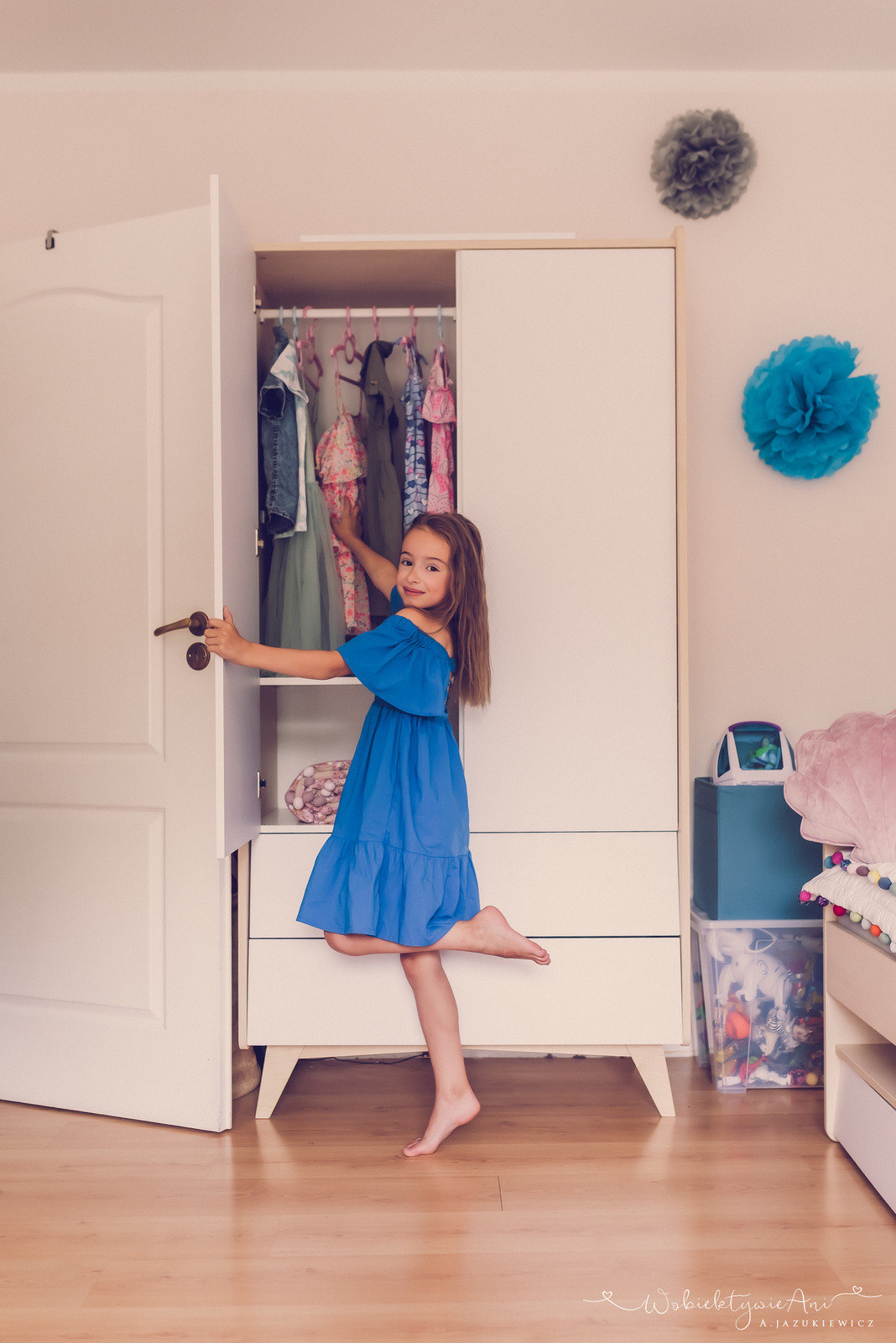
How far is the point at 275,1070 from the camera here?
1.96 metres

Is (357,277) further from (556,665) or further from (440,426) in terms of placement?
(556,665)

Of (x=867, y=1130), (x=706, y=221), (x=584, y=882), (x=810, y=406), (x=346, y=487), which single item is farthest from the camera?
(x=706, y=221)

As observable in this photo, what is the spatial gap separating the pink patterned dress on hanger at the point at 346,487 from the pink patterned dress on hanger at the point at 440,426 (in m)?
0.20

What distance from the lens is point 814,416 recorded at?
7.60ft

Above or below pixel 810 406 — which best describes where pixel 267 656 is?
below

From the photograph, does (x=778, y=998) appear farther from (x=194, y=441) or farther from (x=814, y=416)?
(x=194, y=441)

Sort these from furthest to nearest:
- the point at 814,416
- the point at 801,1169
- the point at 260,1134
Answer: the point at 814,416 < the point at 260,1134 < the point at 801,1169

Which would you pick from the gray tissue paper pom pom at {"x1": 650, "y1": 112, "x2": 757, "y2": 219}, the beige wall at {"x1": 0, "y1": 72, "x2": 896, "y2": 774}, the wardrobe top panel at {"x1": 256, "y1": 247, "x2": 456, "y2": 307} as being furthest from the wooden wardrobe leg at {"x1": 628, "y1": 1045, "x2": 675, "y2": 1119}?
the gray tissue paper pom pom at {"x1": 650, "y1": 112, "x2": 757, "y2": 219}

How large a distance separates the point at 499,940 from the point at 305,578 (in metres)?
0.97

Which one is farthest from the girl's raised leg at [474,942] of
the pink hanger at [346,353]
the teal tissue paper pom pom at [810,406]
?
the teal tissue paper pom pom at [810,406]

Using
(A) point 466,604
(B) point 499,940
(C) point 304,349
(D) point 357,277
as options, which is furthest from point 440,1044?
(D) point 357,277

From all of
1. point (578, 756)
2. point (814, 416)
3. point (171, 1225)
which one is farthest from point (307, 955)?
point (814, 416)

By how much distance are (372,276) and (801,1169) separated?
219 centimetres

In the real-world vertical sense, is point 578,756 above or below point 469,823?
above
